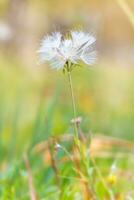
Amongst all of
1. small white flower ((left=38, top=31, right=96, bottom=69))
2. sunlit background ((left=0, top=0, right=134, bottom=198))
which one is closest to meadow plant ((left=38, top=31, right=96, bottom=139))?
small white flower ((left=38, top=31, right=96, bottom=69))

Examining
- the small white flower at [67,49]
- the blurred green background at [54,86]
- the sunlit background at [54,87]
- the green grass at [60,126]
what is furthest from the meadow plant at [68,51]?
the blurred green background at [54,86]

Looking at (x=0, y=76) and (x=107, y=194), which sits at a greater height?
(x=0, y=76)

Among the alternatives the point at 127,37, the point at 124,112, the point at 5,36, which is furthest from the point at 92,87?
the point at 127,37

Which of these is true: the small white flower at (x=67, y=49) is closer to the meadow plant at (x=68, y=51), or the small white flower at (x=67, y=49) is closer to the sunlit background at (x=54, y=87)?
the meadow plant at (x=68, y=51)

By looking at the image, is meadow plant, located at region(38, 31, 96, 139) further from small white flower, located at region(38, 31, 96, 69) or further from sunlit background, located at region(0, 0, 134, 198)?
sunlit background, located at region(0, 0, 134, 198)

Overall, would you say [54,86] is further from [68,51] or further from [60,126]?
[68,51]

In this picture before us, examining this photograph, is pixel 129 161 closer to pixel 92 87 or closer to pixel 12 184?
pixel 12 184
